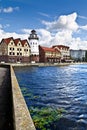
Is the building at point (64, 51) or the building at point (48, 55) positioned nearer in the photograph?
the building at point (48, 55)

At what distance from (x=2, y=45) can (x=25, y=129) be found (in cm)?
11184

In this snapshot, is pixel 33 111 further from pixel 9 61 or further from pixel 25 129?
pixel 9 61

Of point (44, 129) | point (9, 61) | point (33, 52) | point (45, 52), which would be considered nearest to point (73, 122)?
point (44, 129)

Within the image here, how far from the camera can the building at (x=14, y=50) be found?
11338cm

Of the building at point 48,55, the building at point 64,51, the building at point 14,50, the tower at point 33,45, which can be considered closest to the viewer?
the building at point 14,50

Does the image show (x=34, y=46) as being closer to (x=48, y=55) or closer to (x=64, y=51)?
(x=48, y=55)

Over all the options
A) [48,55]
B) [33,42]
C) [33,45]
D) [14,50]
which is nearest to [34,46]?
[33,45]

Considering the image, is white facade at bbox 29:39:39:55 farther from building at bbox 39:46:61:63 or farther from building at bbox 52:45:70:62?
building at bbox 52:45:70:62

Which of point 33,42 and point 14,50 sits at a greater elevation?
point 33,42

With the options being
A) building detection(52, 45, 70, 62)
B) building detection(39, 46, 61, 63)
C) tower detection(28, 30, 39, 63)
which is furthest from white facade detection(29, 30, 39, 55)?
building detection(52, 45, 70, 62)

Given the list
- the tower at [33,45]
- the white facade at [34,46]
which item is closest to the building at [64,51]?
the tower at [33,45]

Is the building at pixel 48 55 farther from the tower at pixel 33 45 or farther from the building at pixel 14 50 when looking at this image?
the building at pixel 14 50

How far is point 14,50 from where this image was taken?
11631cm

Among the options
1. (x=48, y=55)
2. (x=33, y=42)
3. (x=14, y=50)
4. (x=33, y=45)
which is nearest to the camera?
(x=14, y=50)
